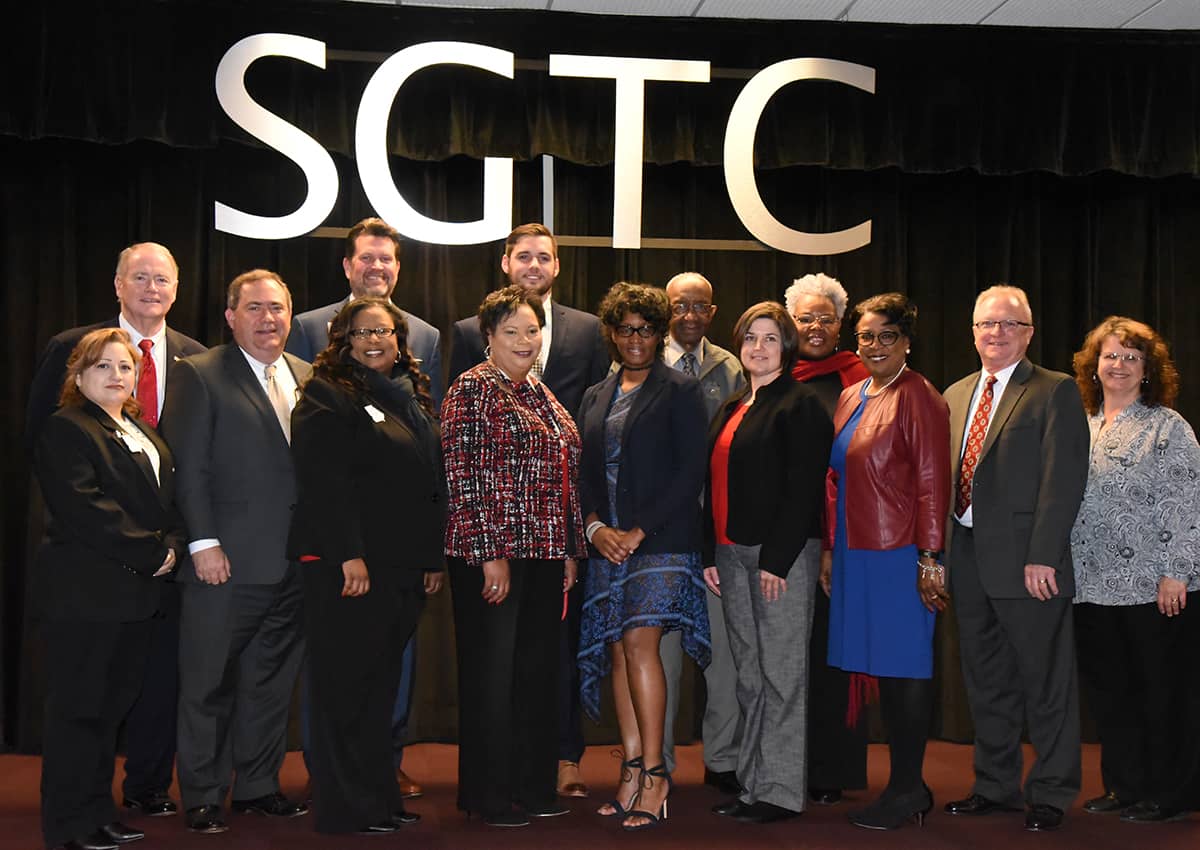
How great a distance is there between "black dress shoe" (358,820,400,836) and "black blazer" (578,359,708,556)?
3.58 ft

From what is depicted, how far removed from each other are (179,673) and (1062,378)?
10.3 feet

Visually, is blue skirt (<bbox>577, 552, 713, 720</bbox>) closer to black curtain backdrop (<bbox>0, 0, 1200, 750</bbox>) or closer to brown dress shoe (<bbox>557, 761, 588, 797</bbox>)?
brown dress shoe (<bbox>557, 761, 588, 797</bbox>)

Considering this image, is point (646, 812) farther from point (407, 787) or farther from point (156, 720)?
point (156, 720)

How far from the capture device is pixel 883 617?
3961 millimetres

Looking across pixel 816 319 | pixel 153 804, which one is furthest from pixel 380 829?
pixel 816 319

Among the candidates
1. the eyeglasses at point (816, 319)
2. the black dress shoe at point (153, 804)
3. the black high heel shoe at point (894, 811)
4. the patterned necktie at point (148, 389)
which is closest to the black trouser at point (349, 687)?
the black dress shoe at point (153, 804)

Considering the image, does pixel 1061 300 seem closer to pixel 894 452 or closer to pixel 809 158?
pixel 809 158

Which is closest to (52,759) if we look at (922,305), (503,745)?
(503,745)

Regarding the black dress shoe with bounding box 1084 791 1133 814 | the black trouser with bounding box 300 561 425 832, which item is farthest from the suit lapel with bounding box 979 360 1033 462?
the black trouser with bounding box 300 561 425 832

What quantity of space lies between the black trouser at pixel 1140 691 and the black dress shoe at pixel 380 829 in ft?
8.36

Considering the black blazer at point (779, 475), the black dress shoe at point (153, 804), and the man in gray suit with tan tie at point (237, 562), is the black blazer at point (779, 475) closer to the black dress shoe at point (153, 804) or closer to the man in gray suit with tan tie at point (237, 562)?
the man in gray suit with tan tie at point (237, 562)

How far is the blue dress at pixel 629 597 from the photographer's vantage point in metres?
3.93

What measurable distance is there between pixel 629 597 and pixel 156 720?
1.75m

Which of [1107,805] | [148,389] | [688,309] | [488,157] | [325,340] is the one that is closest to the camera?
[148,389]
